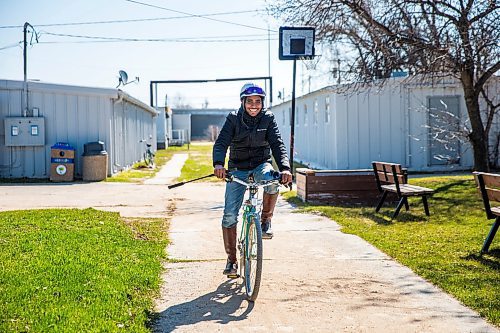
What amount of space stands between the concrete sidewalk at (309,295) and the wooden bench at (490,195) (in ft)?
3.66

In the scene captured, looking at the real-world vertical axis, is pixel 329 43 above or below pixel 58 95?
above

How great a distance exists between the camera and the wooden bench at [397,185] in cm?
976

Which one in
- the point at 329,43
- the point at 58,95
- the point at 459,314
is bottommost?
the point at 459,314

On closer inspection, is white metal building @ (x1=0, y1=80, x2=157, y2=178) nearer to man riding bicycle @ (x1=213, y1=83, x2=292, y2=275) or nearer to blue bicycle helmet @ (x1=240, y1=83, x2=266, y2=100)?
man riding bicycle @ (x1=213, y1=83, x2=292, y2=275)

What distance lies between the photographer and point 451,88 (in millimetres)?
18656

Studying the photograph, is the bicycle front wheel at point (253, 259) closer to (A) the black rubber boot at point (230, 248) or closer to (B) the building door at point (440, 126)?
(A) the black rubber boot at point (230, 248)

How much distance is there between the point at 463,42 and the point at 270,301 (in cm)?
914

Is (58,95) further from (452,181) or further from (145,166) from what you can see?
(452,181)

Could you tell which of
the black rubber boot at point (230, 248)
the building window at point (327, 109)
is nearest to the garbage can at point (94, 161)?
the building window at point (327, 109)

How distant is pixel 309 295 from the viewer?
17.1 feet

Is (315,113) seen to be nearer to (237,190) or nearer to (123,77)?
(123,77)

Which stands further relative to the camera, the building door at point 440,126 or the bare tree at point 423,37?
the building door at point 440,126

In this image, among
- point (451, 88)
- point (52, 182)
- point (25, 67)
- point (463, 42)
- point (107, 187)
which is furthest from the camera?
point (25, 67)

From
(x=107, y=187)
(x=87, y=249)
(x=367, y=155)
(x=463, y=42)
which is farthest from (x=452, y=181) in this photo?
(x=87, y=249)
